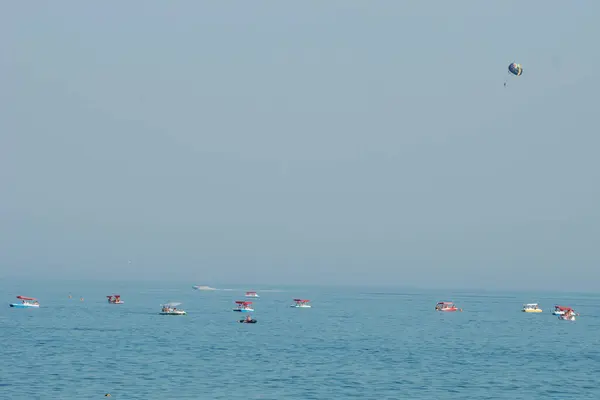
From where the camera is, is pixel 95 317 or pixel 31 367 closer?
pixel 31 367

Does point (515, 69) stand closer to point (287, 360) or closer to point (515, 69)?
point (515, 69)

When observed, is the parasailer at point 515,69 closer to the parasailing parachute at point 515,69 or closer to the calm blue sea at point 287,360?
the parasailing parachute at point 515,69

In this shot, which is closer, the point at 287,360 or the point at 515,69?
the point at 287,360

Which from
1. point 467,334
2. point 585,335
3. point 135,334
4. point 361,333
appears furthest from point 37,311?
point 585,335

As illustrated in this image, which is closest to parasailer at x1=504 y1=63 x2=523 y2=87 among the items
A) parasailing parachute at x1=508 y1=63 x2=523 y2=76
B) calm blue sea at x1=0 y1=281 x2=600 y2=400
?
parasailing parachute at x1=508 y1=63 x2=523 y2=76

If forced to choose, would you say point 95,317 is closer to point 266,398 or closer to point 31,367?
point 31,367

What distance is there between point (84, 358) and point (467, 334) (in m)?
72.5

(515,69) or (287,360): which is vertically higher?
(515,69)

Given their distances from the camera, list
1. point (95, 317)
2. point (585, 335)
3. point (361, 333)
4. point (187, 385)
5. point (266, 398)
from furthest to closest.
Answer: point (95, 317) → point (585, 335) → point (361, 333) → point (187, 385) → point (266, 398)

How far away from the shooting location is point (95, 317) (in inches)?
6905

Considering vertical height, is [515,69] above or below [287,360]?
above

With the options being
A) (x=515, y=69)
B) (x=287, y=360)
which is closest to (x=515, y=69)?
(x=515, y=69)

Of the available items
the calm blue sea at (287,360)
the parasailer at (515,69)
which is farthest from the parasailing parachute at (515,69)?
the calm blue sea at (287,360)

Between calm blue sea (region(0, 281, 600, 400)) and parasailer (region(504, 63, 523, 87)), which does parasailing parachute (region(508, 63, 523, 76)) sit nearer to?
parasailer (region(504, 63, 523, 87))
